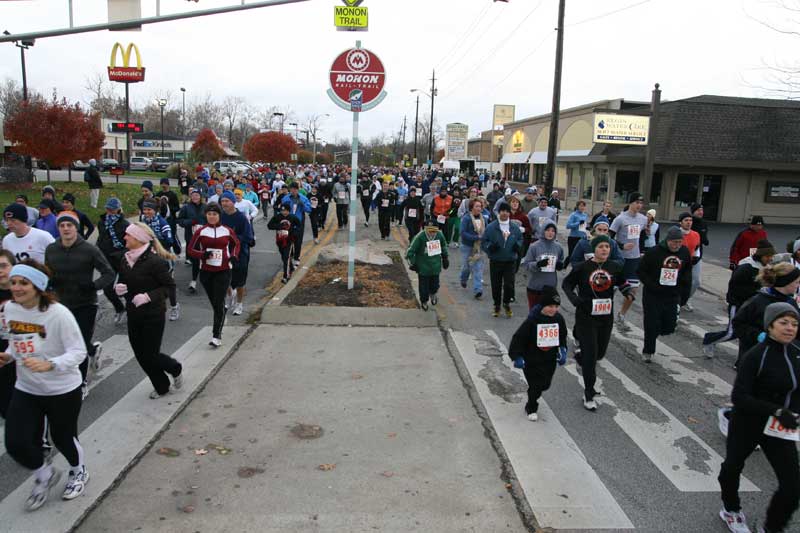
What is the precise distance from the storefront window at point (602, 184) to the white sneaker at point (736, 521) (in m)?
25.5

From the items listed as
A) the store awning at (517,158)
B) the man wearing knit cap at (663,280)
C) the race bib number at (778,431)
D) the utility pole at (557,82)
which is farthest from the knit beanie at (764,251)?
the store awning at (517,158)

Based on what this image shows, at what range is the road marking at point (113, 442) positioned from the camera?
3955 millimetres

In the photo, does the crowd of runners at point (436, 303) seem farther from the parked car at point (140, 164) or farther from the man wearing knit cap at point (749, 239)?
the parked car at point (140, 164)

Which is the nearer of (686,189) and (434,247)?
(434,247)

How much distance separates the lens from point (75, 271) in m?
5.78

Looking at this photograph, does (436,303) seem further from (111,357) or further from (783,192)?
(783,192)

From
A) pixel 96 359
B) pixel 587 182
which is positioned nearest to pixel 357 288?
pixel 96 359

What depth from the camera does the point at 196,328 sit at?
28.4 feet

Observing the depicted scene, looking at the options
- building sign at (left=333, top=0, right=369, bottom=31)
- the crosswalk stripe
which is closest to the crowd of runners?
the crosswalk stripe

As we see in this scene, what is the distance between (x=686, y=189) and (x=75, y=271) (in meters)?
26.9

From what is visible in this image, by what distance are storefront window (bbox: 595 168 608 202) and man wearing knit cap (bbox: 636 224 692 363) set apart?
849 inches

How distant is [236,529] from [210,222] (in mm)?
4674

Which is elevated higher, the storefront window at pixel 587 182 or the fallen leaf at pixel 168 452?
the storefront window at pixel 587 182

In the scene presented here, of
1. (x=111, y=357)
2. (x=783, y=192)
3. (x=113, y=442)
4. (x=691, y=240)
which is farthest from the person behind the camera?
(x=783, y=192)
